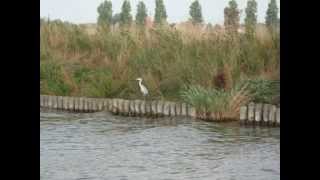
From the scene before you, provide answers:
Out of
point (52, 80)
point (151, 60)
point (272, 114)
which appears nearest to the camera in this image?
point (272, 114)

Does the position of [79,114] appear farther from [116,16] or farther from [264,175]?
[264,175]

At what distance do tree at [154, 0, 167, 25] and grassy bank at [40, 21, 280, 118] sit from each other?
0.08 m

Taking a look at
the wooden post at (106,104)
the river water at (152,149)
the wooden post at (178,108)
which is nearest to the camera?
the river water at (152,149)

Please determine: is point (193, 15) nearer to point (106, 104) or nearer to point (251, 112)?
point (251, 112)

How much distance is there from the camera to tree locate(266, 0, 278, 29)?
5980 mm

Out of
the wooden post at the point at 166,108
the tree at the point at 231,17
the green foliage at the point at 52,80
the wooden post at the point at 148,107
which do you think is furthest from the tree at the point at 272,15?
the green foliage at the point at 52,80

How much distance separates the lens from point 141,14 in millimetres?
6082

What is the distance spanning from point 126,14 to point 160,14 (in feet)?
0.97

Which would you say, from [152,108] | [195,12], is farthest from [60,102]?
[195,12]

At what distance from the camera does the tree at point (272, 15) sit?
5.98 metres

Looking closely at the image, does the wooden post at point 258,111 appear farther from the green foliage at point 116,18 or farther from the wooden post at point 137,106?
the green foliage at point 116,18

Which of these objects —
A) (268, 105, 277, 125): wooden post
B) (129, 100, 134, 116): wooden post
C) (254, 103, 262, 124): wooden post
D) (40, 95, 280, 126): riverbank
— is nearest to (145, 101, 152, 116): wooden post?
(40, 95, 280, 126): riverbank
